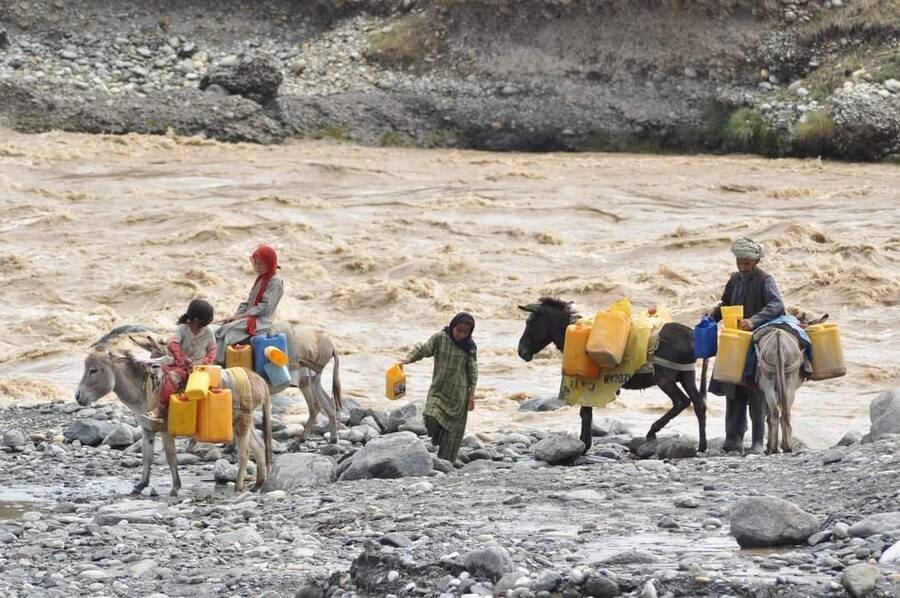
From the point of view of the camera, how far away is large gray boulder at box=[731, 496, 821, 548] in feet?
30.2

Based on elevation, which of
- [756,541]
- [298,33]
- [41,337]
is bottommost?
[41,337]

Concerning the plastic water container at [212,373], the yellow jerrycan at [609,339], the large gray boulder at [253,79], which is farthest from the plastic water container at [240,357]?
the large gray boulder at [253,79]

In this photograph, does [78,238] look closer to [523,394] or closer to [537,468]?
[523,394]

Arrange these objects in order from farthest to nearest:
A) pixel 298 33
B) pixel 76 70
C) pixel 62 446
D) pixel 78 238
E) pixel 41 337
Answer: pixel 298 33, pixel 76 70, pixel 78 238, pixel 41 337, pixel 62 446

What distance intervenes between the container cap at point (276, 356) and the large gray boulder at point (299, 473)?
94cm

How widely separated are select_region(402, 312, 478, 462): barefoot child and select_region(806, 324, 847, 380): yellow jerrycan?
2.91 metres

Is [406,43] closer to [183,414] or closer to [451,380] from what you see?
[451,380]

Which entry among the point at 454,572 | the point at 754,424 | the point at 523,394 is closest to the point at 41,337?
the point at 523,394

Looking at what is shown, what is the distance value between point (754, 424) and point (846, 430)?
8.43ft

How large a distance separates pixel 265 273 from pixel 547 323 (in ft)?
8.47

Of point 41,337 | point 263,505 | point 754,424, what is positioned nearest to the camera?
point 263,505

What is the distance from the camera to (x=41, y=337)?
23.4 meters

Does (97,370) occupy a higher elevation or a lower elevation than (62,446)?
higher

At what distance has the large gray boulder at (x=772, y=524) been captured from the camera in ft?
30.2
